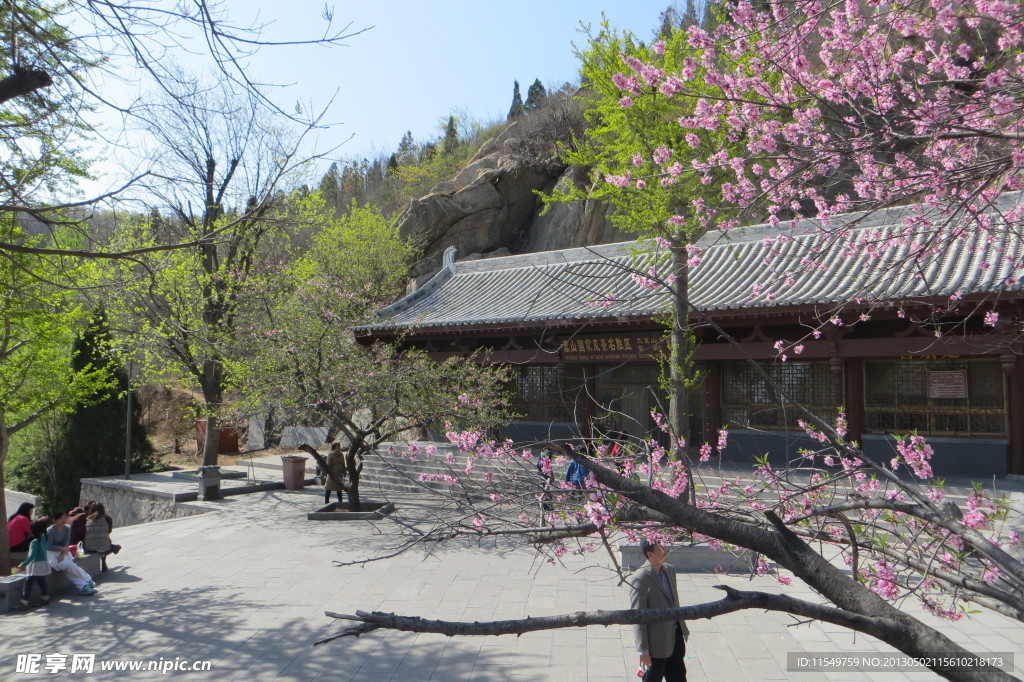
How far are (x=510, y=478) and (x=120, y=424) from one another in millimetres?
20136

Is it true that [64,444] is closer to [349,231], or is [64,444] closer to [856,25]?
[349,231]

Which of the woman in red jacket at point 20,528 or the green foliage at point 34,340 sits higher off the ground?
the green foliage at point 34,340

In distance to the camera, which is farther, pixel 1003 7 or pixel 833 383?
pixel 833 383

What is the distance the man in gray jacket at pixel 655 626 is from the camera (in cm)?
439

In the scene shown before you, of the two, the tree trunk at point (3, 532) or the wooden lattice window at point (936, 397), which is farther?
the wooden lattice window at point (936, 397)

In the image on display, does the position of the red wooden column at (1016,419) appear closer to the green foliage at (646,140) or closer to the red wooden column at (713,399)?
the red wooden column at (713,399)

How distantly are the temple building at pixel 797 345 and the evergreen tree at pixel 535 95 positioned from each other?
2750 cm

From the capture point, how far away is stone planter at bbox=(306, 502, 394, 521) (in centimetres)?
1212

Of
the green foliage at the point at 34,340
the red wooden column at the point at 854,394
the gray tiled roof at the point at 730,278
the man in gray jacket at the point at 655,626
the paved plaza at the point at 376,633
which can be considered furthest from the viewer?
the red wooden column at the point at 854,394

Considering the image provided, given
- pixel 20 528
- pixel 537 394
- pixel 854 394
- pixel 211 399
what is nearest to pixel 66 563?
pixel 20 528

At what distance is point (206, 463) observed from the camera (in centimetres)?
1612

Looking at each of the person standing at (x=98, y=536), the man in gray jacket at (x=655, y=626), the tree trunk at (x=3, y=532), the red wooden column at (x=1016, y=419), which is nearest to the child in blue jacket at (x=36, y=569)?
the person standing at (x=98, y=536)

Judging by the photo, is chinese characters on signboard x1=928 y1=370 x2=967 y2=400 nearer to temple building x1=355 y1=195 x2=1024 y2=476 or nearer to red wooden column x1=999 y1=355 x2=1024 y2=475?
temple building x1=355 y1=195 x2=1024 y2=476

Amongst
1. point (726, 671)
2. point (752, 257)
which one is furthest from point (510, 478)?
point (752, 257)
